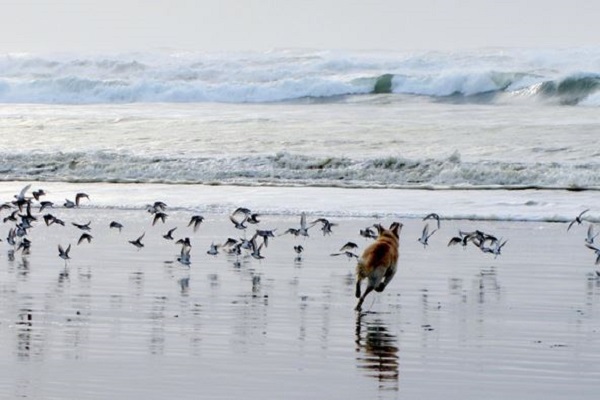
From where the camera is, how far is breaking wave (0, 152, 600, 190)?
24844mm

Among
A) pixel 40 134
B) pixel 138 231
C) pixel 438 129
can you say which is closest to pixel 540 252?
pixel 138 231

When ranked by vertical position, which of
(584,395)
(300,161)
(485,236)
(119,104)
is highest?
(119,104)

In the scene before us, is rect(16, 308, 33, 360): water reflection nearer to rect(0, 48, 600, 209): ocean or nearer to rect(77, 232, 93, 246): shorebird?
rect(77, 232, 93, 246): shorebird

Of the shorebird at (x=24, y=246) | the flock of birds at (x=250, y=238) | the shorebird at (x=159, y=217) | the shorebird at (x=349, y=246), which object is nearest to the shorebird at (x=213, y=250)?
the flock of birds at (x=250, y=238)

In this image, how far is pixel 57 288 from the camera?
40.4 feet

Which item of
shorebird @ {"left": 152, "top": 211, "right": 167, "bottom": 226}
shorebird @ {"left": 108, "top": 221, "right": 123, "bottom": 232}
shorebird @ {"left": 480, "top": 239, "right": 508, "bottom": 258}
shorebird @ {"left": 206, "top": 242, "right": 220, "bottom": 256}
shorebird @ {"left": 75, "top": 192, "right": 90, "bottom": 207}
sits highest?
shorebird @ {"left": 75, "top": 192, "right": 90, "bottom": 207}

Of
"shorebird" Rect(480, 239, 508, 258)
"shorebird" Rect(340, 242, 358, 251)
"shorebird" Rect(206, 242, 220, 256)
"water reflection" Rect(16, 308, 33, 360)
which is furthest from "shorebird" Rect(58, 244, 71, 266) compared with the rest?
"shorebird" Rect(480, 239, 508, 258)

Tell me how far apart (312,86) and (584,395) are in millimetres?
47829

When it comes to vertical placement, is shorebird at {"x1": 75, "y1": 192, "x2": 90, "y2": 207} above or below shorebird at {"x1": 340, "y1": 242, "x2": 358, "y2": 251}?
above

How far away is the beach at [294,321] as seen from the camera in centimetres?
827

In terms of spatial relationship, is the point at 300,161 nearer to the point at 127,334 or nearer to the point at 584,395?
the point at 127,334

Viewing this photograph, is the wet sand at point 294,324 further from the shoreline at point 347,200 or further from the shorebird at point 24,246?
the shoreline at point 347,200

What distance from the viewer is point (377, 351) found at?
9.31 m

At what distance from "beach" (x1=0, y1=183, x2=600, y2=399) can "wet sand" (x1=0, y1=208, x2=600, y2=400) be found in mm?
16
